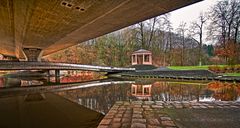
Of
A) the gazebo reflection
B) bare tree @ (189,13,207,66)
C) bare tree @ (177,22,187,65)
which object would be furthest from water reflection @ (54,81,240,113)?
bare tree @ (177,22,187,65)

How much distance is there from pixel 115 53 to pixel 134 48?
11.6 feet

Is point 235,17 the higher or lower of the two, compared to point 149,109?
higher

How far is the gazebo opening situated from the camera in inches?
1137

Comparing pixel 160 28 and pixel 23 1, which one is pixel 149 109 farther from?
pixel 160 28

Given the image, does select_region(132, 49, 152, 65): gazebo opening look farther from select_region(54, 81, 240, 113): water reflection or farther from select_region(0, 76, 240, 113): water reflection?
select_region(54, 81, 240, 113): water reflection

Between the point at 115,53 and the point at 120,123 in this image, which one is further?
the point at 115,53

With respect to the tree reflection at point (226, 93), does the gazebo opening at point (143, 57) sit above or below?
above

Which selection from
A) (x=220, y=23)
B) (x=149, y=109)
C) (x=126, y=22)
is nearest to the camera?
(x=149, y=109)

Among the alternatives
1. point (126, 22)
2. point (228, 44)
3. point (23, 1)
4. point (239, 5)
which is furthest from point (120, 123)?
point (239, 5)

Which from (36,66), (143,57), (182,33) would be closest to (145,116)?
(36,66)

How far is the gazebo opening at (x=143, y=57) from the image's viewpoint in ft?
94.8

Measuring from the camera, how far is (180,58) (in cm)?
3528

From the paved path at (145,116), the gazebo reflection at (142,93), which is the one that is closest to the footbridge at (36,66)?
the gazebo reflection at (142,93)

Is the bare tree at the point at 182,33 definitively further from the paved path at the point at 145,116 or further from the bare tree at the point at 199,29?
the paved path at the point at 145,116
